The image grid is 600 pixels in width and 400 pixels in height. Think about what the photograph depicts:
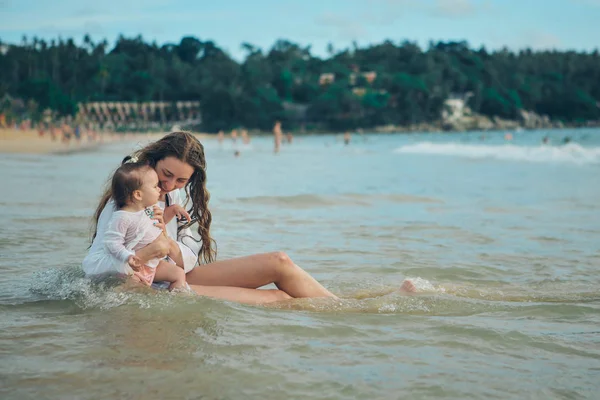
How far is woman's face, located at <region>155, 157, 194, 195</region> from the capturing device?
5.04 metres

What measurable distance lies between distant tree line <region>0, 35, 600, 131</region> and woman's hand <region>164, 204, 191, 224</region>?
91.1 meters

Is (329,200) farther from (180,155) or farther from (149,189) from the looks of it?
(149,189)

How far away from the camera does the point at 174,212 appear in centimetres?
520

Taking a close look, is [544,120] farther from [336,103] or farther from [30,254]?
[30,254]

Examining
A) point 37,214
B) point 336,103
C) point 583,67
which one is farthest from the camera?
point 583,67

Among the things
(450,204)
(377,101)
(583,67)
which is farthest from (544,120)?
(450,204)

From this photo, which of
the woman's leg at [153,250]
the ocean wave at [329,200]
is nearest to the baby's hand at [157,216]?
the woman's leg at [153,250]

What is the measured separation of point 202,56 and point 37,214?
5880 inches

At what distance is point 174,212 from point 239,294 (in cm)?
70

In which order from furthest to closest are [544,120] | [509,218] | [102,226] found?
[544,120]
[509,218]
[102,226]

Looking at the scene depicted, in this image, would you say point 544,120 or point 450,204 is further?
point 544,120

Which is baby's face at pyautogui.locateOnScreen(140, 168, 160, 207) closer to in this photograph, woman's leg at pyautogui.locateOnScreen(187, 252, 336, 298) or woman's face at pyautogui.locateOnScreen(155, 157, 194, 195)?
woman's face at pyautogui.locateOnScreen(155, 157, 194, 195)

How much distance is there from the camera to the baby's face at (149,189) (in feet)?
15.5

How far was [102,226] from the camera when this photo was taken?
477 cm
